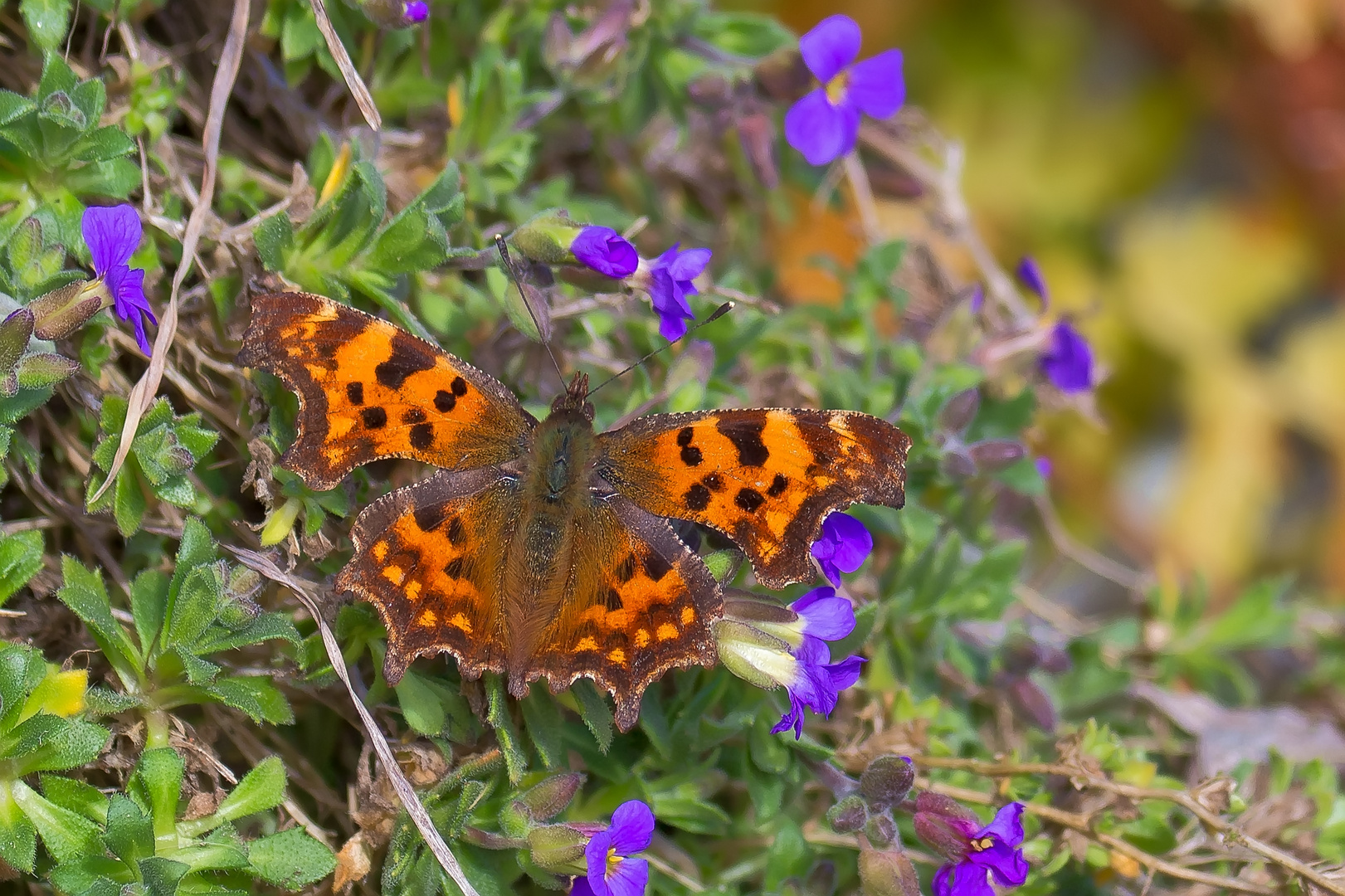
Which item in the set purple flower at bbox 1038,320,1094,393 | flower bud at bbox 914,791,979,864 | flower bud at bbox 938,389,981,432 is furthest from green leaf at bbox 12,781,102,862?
purple flower at bbox 1038,320,1094,393

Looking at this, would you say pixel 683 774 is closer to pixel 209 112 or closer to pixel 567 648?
pixel 567 648

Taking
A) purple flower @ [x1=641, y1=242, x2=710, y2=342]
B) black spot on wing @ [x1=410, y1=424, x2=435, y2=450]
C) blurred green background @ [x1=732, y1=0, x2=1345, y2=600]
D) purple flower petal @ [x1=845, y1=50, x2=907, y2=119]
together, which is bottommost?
blurred green background @ [x1=732, y1=0, x2=1345, y2=600]

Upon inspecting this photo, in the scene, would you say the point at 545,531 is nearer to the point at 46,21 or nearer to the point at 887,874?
the point at 887,874

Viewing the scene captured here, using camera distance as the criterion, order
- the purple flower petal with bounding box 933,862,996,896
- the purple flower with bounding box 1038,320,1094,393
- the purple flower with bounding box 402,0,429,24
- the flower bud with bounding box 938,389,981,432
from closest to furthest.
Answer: the purple flower petal with bounding box 933,862,996,896, the purple flower with bounding box 402,0,429,24, the flower bud with bounding box 938,389,981,432, the purple flower with bounding box 1038,320,1094,393

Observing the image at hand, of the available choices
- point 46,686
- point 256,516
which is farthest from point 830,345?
point 46,686

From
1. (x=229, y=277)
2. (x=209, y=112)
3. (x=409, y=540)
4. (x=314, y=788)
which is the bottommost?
(x=314, y=788)

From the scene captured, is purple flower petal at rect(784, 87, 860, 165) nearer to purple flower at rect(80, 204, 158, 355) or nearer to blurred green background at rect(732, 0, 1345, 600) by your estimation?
purple flower at rect(80, 204, 158, 355)
